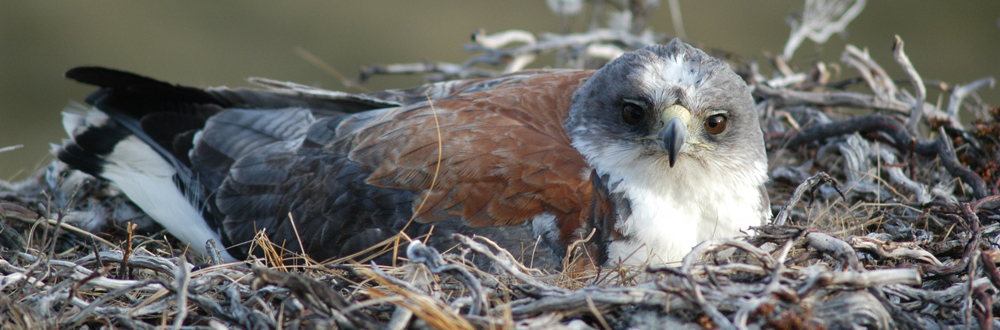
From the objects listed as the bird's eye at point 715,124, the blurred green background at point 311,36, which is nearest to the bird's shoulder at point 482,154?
the bird's eye at point 715,124

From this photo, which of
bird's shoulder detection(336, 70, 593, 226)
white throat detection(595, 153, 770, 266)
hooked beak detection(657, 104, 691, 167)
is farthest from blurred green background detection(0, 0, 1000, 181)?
hooked beak detection(657, 104, 691, 167)

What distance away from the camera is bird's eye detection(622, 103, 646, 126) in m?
2.91

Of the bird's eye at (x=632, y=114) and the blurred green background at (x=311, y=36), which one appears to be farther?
the blurred green background at (x=311, y=36)

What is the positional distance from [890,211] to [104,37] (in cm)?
945

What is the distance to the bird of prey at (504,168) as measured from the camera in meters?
2.83

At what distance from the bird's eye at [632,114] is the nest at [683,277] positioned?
0.64m

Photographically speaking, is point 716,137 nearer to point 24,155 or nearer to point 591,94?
point 591,94

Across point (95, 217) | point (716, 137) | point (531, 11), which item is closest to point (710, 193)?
point (716, 137)

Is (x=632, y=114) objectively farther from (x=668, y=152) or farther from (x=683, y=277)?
(x=683, y=277)

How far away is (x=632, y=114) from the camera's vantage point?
2938mm

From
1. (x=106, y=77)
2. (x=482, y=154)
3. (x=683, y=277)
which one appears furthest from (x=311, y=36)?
(x=683, y=277)

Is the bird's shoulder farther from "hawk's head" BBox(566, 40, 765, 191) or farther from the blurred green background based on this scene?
the blurred green background

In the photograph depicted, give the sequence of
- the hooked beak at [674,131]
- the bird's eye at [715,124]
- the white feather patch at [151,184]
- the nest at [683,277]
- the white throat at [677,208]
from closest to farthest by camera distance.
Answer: the nest at [683,277] → the hooked beak at [674,131] → the white throat at [677,208] → the bird's eye at [715,124] → the white feather patch at [151,184]

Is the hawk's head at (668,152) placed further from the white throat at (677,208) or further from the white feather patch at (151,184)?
the white feather patch at (151,184)
